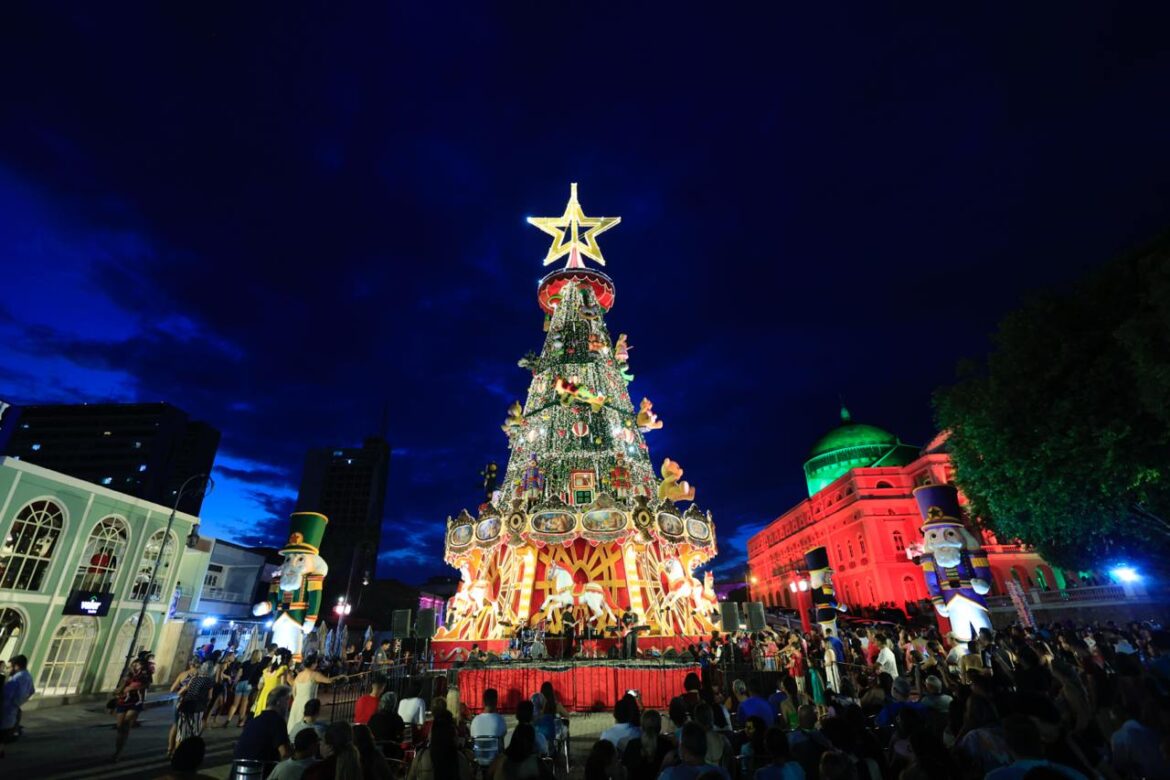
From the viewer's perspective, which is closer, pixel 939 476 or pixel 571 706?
pixel 571 706

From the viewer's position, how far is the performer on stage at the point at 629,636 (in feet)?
52.2

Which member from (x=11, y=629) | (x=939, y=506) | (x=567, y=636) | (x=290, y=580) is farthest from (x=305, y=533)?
(x=939, y=506)

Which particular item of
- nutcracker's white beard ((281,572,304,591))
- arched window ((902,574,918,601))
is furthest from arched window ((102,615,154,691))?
arched window ((902,574,918,601))

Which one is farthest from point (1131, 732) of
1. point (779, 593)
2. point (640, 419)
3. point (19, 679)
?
point (779, 593)

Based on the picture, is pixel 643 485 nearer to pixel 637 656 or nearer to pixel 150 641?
pixel 637 656

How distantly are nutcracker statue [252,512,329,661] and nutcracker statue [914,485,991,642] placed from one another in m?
16.1

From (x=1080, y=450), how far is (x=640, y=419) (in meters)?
14.5

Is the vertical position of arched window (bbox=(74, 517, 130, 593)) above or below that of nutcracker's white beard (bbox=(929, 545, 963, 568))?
above

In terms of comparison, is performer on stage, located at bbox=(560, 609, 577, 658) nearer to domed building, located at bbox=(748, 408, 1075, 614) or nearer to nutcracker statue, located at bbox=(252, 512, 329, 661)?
nutcracker statue, located at bbox=(252, 512, 329, 661)

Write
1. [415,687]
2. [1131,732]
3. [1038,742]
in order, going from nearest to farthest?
[1038,742]
[1131,732]
[415,687]

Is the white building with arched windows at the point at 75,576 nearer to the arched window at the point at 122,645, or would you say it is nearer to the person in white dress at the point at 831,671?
the arched window at the point at 122,645

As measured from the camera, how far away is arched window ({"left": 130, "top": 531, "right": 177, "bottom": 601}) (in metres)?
21.4

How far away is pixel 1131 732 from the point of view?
4.20 m

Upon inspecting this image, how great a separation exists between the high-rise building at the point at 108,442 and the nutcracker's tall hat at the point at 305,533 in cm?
7102
